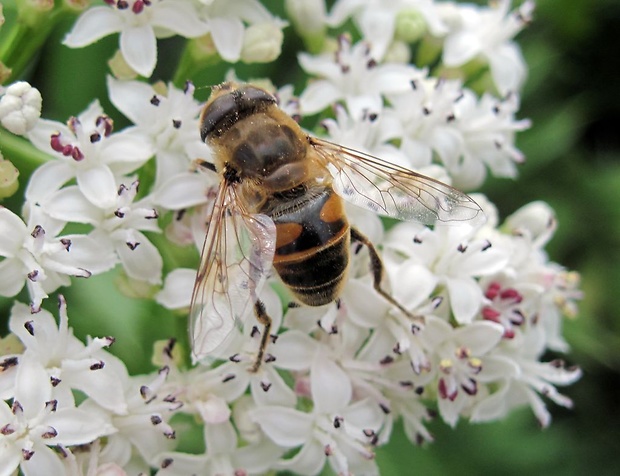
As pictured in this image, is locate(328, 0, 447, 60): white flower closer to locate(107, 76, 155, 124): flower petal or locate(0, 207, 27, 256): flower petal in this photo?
locate(107, 76, 155, 124): flower petal

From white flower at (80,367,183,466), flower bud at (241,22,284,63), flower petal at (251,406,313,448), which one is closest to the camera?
white flower at (80,367,183,466)

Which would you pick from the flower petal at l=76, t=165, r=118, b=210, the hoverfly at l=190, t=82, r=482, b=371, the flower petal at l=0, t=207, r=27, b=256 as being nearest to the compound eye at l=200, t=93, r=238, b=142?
the hoverfly at l=190, t=82, r=482, b=371

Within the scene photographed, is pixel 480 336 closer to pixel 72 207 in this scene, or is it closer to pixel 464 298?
pixel 464 298

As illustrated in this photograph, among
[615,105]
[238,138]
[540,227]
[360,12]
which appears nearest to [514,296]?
[540,227]

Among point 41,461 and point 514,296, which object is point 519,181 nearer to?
point 514,296

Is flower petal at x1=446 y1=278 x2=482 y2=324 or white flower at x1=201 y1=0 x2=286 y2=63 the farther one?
white flower at x1=201 y1=0 x2=286 y2=63

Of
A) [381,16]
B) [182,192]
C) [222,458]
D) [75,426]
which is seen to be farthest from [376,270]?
[381,16]

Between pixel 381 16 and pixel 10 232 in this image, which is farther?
pixel 381 16

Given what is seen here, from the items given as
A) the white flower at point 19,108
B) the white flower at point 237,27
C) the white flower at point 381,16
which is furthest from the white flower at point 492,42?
the white flower at point 19,108
